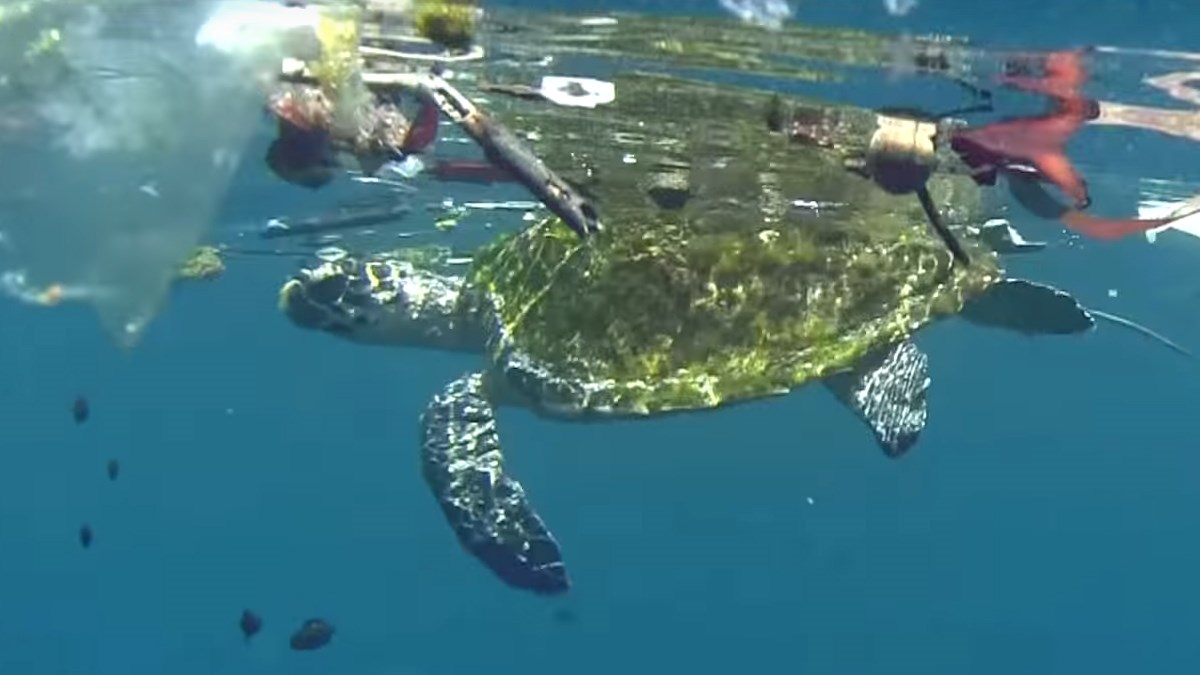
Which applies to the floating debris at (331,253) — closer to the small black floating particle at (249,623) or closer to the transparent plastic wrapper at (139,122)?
the transparent plastic wrapper at (139,122)

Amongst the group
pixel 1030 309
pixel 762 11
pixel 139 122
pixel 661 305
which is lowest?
pixel 1030 309

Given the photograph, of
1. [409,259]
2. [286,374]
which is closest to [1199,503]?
[286,374]

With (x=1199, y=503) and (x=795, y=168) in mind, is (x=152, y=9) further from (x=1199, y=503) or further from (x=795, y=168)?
(x=1199, y=503)

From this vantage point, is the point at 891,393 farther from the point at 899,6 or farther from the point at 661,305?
the point at 899,6

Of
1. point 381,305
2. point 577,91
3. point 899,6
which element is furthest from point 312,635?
point 899,6

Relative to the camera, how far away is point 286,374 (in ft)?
192

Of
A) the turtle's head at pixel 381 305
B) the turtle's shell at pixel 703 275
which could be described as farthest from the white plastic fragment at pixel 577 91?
the turtle's head at pixel 381 305

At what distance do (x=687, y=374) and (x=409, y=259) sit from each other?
11.0 metres

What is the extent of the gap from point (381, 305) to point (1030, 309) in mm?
7144

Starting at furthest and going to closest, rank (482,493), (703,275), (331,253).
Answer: (331,253) → (703,275) → (482,493)

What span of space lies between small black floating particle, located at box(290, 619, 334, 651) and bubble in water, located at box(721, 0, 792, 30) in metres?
7.74

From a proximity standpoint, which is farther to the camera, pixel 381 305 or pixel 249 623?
pixel 381 305

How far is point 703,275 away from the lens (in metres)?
13.2

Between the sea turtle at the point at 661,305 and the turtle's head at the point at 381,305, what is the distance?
0.02 meters
